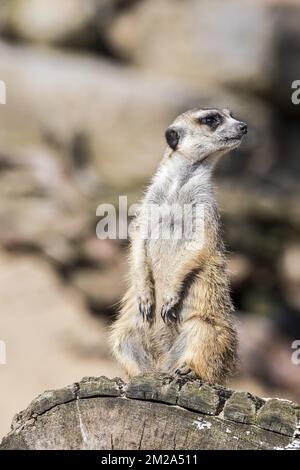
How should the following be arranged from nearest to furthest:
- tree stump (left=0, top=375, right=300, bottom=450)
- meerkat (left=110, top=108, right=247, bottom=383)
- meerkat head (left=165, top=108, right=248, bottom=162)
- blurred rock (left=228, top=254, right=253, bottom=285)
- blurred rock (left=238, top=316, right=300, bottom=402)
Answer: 1. tree stump (left=0, top=375, right=300, bottom=450)
2. meerkat (left=110, top=108, right=247, bottom=383)
3. meerkat head (left=165, top=108, right=248, bottom=162)
4. blurred rock (left=238, top=316, right=300, bottom=402)
5. blurred rock (left=228, top=254, right=253, bottom=285)

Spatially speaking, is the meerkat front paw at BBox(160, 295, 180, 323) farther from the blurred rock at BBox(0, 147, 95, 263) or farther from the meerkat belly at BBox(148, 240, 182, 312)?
the blurred rock at BBox(0, 147, 95, 263)

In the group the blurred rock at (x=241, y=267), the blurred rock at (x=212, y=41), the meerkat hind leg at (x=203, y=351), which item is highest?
the blurred rock at (x=212, y=41)

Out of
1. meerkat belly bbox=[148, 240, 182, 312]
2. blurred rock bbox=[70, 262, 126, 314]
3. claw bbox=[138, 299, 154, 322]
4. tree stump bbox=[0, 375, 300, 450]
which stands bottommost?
tree stump bbox=[0, 375, 300, 450]

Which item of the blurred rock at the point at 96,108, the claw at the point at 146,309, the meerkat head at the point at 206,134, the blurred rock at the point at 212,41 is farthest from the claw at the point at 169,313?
the blurred rock at the point at 212,41

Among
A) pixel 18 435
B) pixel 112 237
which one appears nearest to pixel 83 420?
pixel 18 435

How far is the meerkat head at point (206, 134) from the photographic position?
5.24 metres

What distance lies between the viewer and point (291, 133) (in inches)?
613

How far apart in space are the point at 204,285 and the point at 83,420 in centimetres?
169

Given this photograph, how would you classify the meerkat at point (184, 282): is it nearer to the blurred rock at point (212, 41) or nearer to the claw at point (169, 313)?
the claw at point (169, 313)

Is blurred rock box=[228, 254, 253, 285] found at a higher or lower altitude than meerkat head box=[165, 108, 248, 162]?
higher

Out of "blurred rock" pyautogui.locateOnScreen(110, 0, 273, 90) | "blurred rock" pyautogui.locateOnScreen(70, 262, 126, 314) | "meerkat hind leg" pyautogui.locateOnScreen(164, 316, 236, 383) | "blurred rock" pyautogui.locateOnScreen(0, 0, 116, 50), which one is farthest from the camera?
"blurred rock" pyautogui.locateOnScreen(0, 0, 116, 50)

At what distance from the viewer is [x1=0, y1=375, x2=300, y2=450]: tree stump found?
3010mm

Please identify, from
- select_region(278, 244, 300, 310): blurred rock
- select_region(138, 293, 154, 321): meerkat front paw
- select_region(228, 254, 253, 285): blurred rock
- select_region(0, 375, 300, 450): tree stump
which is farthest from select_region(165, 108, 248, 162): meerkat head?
select_region(278, 244, 300, 310): blurred rock

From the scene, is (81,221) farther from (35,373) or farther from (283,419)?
(283,419)
